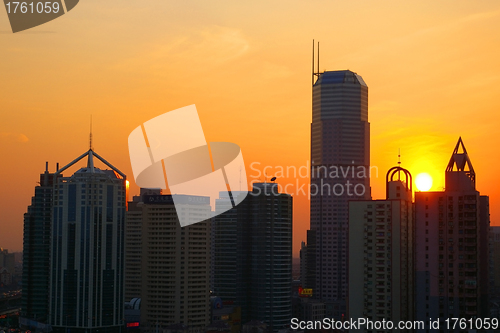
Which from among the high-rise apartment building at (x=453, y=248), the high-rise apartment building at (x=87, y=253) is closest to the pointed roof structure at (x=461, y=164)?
the high-rise apartment building at (x=453, y=248)

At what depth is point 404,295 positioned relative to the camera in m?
85.8

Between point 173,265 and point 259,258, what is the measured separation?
26.5m

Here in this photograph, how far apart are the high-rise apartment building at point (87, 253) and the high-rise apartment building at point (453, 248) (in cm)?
7359

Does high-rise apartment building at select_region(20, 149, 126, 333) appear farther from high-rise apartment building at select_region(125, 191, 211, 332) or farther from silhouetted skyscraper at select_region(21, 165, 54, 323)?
silhouetted skyscraper at select_region(21, 165, 54, 323)

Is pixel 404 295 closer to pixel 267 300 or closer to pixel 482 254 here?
pixel 482 254

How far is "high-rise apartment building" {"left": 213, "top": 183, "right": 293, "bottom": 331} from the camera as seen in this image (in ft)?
550

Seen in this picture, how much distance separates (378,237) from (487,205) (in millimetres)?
12342

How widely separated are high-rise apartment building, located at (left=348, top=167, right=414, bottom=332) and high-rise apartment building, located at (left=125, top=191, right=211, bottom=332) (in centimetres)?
6617

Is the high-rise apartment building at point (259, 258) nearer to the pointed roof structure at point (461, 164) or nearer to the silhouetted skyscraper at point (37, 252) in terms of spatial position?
the silhouetted skyscraper at point (37, 252)

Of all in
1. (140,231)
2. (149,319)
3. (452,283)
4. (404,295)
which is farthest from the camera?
(140,231)

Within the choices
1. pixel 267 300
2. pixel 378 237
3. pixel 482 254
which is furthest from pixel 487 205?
pixel 267 300

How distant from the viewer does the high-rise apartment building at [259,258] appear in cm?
16762

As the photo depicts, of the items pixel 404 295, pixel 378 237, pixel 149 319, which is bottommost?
pixel 149 319

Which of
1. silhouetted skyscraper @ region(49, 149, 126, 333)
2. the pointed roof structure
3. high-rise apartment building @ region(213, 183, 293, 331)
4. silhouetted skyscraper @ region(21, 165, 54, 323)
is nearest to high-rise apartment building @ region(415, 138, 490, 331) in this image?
the pointed roof structure
